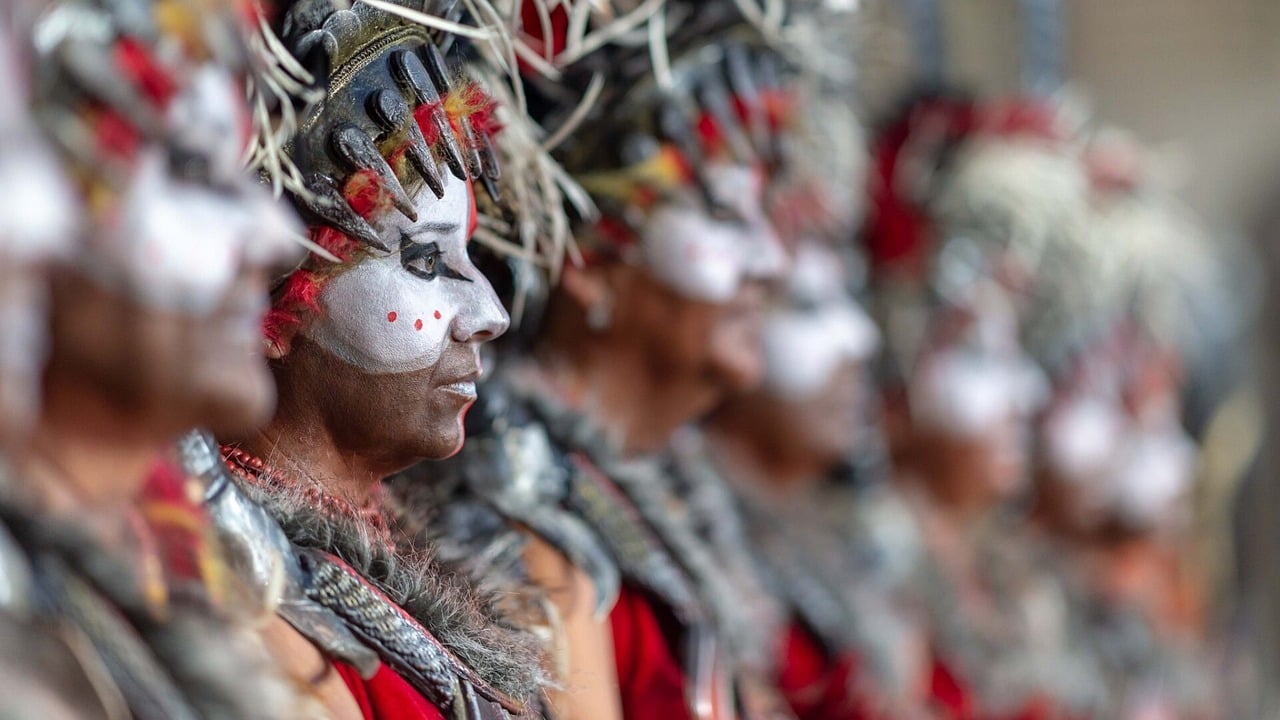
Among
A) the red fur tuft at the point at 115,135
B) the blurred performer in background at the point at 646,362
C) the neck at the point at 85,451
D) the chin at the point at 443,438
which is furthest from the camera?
the blurred performer in background at the point at 646,362

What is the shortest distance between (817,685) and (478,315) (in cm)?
156

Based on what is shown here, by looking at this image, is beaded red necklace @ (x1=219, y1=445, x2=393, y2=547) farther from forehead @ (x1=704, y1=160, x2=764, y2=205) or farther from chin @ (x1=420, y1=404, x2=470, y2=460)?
forehead @ (x1=704, y1=160, x2=764, y2=205)

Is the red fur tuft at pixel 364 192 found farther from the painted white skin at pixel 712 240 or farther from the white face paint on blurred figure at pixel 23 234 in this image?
the painted white skin at pixel 712 240

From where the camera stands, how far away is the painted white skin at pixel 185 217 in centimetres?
128

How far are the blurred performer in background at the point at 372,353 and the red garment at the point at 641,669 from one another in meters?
0.65

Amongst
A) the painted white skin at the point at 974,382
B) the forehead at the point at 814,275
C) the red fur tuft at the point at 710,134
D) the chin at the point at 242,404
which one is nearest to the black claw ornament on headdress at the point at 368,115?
the chin at the point at 242,404

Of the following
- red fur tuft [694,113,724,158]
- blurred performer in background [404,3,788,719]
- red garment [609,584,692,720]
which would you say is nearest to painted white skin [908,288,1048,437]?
blurred performer in background [404,3,788,719]

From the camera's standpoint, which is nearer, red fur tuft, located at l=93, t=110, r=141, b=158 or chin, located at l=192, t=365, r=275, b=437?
chin, located at l=192, t=365, r=275, b=437

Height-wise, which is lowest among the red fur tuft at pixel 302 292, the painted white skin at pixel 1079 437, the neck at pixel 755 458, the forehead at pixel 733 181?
the painted white skin at pixel 1079 437

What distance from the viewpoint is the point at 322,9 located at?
3.66 ft

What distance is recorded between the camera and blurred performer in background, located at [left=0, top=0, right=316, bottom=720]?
0.84 m

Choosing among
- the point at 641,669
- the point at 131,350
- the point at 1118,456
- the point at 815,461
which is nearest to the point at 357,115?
the point at 131,350

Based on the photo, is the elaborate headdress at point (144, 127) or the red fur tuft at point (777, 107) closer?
the elaborate headdress at point (144, 127)

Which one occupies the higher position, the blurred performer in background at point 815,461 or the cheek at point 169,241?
the cheek at point 169,241
